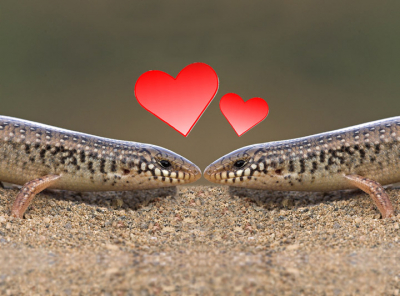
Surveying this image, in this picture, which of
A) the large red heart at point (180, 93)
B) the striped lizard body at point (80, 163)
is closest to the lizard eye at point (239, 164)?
the striped lizard body at point (80, 163)

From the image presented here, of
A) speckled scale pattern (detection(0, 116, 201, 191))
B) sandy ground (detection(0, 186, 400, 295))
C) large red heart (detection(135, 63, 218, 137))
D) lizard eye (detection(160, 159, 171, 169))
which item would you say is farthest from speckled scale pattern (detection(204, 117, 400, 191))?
large red heart (detection(135, 63, 218, 137))

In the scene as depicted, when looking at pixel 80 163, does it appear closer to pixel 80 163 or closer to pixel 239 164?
pixel 80 163

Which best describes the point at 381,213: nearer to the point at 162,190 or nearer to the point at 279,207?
the point at 279,207

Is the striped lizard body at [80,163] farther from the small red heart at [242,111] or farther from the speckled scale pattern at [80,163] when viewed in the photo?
the small red heart at [242,111]

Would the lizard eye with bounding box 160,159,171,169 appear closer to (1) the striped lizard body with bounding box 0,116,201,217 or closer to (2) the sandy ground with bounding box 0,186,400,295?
(1) the striped lizard body with bounding box 0,116,201,217

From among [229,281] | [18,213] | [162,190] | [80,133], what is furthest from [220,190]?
[229,281]

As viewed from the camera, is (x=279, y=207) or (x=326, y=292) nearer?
(x=326, y=292)
